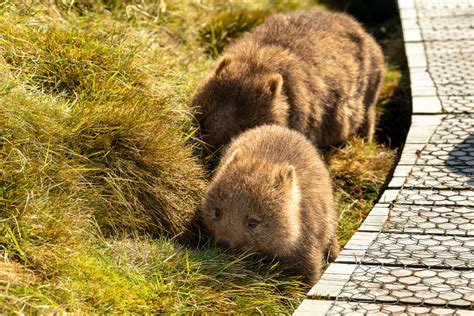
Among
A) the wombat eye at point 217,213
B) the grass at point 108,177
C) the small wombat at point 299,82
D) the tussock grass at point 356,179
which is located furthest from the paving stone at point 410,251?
the small wombat at point 299,82

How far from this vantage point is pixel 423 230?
5.42 meters

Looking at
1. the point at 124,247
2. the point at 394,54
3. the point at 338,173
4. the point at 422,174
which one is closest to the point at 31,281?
the point at 124,247

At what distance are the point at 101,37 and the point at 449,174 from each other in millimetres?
3175

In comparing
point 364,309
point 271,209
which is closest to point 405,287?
point 364,309

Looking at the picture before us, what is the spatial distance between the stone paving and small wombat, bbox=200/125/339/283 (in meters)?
0.51

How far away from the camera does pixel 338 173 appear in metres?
7.73

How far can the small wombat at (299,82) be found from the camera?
724 cm

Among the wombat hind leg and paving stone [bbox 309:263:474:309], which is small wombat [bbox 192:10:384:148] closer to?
the wombat hind leg

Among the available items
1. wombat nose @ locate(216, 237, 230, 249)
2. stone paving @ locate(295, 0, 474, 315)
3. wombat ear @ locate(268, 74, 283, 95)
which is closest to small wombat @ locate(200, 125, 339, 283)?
wombat nose @ locate(216, 237, 230, 249)

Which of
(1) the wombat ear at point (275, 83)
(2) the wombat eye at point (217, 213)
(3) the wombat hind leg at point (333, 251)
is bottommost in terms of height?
(3) the wombat hind leg at point (333, 251)

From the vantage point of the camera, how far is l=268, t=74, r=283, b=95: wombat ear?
7238 mm

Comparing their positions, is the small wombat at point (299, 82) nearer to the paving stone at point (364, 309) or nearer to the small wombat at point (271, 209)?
the small wombat at point (271, 209)

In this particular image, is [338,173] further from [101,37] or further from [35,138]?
[35,138]

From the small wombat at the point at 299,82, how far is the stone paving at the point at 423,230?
637 millimetres
